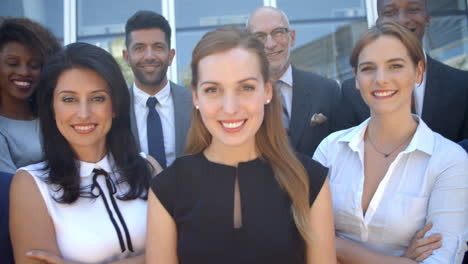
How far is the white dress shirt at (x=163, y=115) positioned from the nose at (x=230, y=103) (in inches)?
57.3

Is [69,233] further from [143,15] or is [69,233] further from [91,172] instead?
[143,15]

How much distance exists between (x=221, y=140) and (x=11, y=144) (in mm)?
1519

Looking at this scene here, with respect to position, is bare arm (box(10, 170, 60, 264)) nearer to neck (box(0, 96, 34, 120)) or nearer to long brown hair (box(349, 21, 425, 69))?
neck (box(0, 96, 34, 120))

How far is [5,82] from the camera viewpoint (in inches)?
112

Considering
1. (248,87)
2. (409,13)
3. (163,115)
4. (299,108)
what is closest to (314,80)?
(299,108)

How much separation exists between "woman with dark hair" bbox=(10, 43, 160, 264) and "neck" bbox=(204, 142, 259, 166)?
1.59 feet

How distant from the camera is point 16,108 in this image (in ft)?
9.49

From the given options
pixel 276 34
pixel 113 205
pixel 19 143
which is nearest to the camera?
pixel 113 205

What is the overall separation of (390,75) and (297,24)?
4263mm

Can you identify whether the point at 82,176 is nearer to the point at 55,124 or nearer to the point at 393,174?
the point at 55,124

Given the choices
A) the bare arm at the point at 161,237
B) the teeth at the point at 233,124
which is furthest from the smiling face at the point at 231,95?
the bare arm at the point at 161,237

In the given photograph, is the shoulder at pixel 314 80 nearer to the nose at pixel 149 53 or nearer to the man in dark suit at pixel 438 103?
the man in dark suit at pixel 438 103

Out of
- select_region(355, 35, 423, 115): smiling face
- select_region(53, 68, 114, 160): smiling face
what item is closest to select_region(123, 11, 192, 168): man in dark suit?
select_region(53, 68, 114, 160): smiling face

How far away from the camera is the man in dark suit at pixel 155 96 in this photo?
321cm
